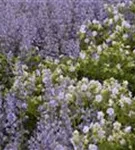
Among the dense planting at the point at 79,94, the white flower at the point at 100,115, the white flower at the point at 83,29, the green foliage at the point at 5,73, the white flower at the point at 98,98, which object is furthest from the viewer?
the white flower at the point at 83,29

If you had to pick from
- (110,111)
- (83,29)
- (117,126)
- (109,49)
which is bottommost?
(117,126)

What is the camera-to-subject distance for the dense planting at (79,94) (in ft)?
8.43

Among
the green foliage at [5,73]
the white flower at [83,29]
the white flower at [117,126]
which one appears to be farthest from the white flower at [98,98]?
the white flower at [83,29]

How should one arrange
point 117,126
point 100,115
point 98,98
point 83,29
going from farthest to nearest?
point 83,29 → point 98,98 → point 100,115 → point 117,126

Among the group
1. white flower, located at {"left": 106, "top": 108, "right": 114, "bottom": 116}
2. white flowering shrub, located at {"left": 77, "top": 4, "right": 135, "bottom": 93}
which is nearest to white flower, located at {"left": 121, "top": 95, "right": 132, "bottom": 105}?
white flower, located at {"left": 106, "top": 108, "right": 114, "bottom": 116}

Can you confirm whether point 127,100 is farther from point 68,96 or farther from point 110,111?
point 68,96

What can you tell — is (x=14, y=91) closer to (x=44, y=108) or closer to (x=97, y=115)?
(x=44, y=108)

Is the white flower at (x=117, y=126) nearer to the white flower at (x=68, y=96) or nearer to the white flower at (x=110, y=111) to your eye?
the white flower at (x=110, y=111)

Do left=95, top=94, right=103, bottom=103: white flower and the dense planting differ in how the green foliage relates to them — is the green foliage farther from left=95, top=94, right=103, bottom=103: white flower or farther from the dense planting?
left=95, top=94, right=103, bottom=103: white flower

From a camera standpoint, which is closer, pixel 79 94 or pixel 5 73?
pixel 79 94

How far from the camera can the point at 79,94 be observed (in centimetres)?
294

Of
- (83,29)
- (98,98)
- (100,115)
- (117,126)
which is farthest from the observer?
(83,29)

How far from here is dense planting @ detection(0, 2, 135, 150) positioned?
2568mm

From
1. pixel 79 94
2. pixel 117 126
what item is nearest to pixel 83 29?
pixel 79 94
